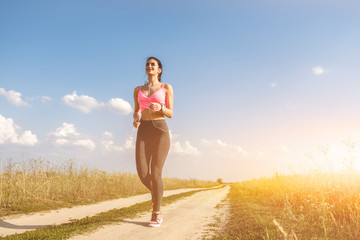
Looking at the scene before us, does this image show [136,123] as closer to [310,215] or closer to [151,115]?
[151,115]

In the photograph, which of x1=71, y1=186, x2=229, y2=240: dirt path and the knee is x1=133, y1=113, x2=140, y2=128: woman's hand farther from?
x1=71, y1=186, x2=229, y2=240: dirt path

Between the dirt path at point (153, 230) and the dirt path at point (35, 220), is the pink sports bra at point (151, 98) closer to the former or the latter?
the dirt path at point (153, 230)

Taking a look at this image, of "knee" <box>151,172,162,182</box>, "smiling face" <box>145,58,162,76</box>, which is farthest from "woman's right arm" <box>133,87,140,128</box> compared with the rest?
"knee" <box>151,172,162,182</box>

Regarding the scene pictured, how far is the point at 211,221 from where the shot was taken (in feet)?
18.4

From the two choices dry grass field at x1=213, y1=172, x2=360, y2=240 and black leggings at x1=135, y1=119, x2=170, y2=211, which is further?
black leggings at x1=135, y1=119, x2=170, y2=211

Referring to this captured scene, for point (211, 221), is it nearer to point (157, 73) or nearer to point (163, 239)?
point (163, 239)

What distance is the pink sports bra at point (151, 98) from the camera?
479 cm

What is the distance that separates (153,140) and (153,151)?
21 centimetres

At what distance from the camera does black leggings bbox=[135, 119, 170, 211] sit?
475 cm

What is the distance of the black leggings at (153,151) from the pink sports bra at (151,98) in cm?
33

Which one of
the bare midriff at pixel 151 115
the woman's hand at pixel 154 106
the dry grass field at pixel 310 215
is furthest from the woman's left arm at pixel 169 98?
the dry grass field at pixel 310 215

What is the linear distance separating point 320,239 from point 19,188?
875 cm

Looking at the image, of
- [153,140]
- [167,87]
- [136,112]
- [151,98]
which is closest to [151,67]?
[167,87]

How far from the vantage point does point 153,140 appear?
4.78 m
